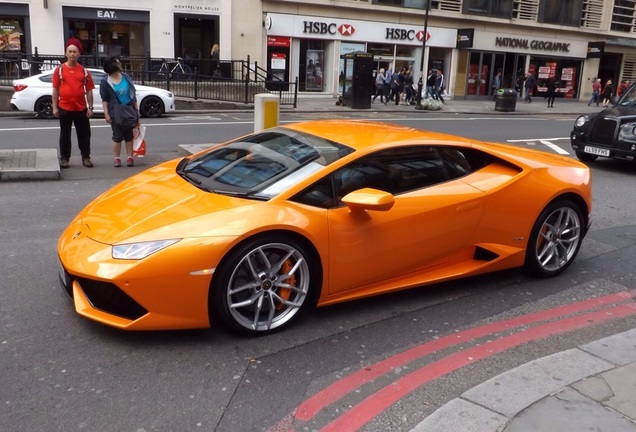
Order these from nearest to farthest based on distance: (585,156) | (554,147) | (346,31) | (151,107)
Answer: (585,156), (554,147), (151,107), (346,31)

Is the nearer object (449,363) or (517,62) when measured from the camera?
(449,363)

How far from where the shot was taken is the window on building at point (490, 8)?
34688 millimetres

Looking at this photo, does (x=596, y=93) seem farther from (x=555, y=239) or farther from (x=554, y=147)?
(x=555, y=239)

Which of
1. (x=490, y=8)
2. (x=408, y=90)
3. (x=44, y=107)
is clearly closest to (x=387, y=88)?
(x=408, y=90)

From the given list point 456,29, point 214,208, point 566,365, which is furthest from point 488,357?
point 456,29

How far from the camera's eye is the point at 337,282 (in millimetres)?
4062

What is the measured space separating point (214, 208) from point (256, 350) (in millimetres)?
929

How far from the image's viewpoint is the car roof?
444 centimetres

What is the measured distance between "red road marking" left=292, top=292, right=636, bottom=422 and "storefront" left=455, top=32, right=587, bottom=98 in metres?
32.1

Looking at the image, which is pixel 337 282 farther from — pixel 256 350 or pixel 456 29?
pixel 456 29

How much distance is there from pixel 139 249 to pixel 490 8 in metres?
36.3

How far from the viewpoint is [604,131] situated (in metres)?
10.9

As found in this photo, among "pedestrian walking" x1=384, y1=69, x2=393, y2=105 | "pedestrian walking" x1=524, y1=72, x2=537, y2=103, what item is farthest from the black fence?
"pedestrian walking" x1=524, y1=72, x2=537, y2=103

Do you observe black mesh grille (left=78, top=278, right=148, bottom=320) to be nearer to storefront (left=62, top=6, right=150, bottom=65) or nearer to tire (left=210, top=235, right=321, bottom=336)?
tire (left=210, top=235, right=321, bottom=336)
